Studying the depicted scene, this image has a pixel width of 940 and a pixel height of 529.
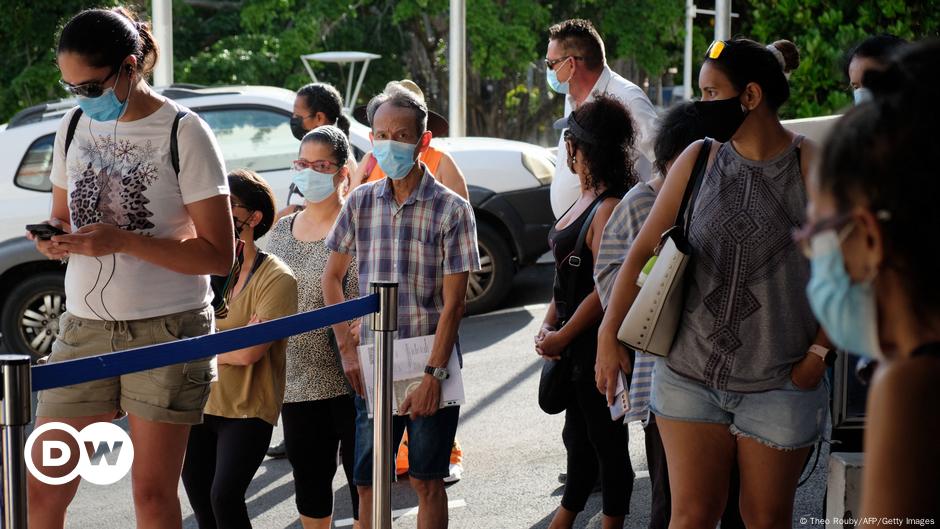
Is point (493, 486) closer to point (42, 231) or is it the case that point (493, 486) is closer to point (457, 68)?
point (42, 231)

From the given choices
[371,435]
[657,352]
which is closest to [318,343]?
[371,435]

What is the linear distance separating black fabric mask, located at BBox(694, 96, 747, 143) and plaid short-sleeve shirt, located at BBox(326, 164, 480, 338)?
3.67 ft

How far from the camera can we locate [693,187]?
11.9ft

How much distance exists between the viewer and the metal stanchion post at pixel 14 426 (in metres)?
2.93

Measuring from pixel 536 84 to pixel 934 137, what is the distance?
2589cm

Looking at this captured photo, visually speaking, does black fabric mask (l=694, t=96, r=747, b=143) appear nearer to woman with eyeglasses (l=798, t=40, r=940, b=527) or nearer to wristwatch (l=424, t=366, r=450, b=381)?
wristwatch (l=424, t=366, r=450, b=381)

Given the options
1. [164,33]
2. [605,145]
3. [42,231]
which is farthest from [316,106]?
[164,33]

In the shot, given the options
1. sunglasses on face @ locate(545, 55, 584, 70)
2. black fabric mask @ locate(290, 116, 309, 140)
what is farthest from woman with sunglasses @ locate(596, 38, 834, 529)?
black fabric mask @ locate(290, 116, 309, 140)

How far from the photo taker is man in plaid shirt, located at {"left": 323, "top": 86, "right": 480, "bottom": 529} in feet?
14.4

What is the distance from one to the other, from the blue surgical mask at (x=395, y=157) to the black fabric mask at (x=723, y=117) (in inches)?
50.8

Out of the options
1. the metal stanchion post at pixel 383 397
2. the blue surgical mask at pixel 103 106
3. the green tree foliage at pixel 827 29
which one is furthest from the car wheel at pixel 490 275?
the blue surgical mask at pixel 103 106

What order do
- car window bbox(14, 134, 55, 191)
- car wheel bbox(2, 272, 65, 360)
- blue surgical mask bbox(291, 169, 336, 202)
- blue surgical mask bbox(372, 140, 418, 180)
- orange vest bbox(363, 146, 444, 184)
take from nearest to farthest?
blue surgical mask bbox(372, 140, 418, 180)
blue surgical mask bbox(291, 169, 336, 202)
orange vest bbox(363, 146, 444, 184)
car wheel bbox(2, 272, 65, 360)
car window bbox(14, 134, 55, 191)

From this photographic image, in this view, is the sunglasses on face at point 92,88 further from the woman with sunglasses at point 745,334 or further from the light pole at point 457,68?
the light pole at point 457,68

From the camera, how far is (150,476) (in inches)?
149
